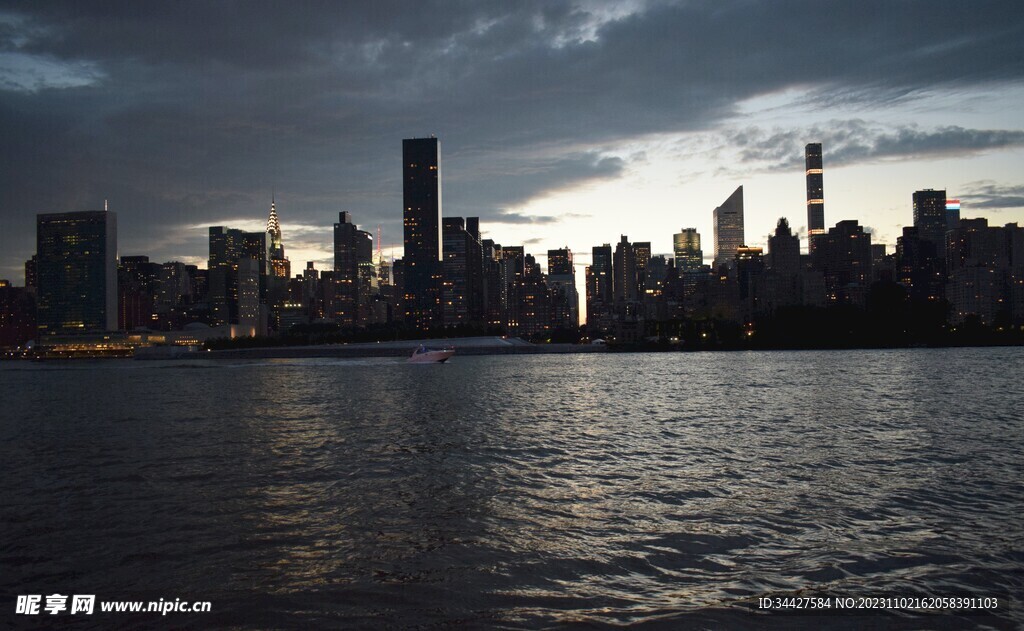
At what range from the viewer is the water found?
12227 millimetres

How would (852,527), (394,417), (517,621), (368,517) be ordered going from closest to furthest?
(517,621)
(852,527)
(368,517)
(394,417)

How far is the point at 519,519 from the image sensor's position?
1786cm

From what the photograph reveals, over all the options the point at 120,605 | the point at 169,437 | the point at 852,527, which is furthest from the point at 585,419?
the point at 120,605

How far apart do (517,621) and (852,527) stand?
9.56m

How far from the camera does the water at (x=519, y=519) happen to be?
40.1ft

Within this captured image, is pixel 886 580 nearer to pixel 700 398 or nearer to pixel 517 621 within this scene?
pixel 517 621

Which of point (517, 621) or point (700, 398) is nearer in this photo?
point (517, 621)

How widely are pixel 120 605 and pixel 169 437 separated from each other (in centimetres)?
2685

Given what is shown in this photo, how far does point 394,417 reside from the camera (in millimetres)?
45250

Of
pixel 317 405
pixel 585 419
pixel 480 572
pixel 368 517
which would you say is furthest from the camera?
pixel 317 405

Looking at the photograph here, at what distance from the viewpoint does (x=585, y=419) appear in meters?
42.4

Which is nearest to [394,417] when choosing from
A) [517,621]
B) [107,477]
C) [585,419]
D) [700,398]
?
[585,419]

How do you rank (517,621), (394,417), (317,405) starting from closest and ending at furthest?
1. (517,621)
2. (394,417)
3. (317,405)

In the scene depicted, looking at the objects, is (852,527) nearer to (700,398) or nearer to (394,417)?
(394,417)
